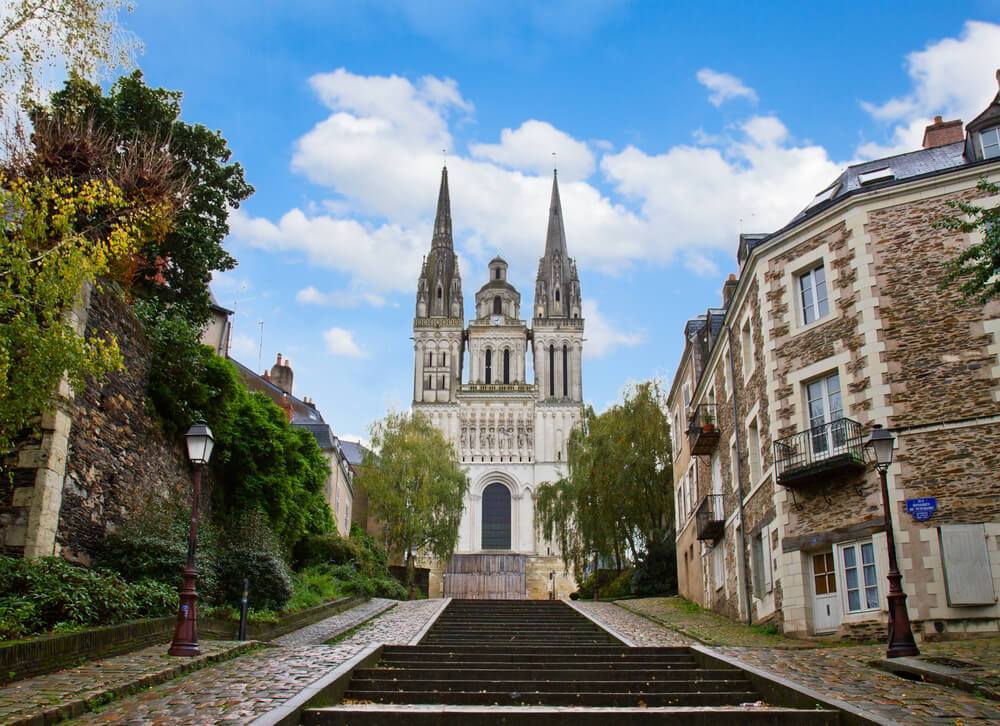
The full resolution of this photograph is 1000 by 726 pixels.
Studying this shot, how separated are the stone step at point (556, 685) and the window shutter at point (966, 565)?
504 cm

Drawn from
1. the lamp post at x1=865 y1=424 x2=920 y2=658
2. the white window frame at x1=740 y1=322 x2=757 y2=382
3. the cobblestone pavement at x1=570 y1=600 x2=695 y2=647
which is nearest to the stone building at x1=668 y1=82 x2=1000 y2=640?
the white window frame at x1=740 y1=322 x2=757 y2=382

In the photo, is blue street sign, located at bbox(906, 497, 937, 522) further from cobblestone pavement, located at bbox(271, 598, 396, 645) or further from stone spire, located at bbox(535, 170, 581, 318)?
stone spire, located at bbox(535, 170, 581, 318)

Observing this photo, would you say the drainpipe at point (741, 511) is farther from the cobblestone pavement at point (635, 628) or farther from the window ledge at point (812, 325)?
the window ledge at point (812, 325)

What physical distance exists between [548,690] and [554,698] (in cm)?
36

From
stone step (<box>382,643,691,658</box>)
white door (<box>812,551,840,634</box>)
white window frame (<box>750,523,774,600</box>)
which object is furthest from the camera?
white window frame (<box>750,523,774,600</box>)

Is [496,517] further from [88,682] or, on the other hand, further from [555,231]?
[88,682]

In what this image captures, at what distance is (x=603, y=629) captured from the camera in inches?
740

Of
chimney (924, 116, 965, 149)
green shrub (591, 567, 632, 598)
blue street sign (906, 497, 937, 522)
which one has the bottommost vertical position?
green shrub (591, 567, 632, 598)

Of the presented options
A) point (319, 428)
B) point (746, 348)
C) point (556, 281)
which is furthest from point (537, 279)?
point (746, 348)

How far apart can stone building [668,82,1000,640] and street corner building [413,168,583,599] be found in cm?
4715

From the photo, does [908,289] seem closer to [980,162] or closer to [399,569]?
[980,162]

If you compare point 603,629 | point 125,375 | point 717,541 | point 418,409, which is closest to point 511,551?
point 418,409

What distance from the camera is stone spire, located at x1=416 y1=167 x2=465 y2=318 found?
81562mm

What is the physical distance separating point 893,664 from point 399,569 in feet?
134
